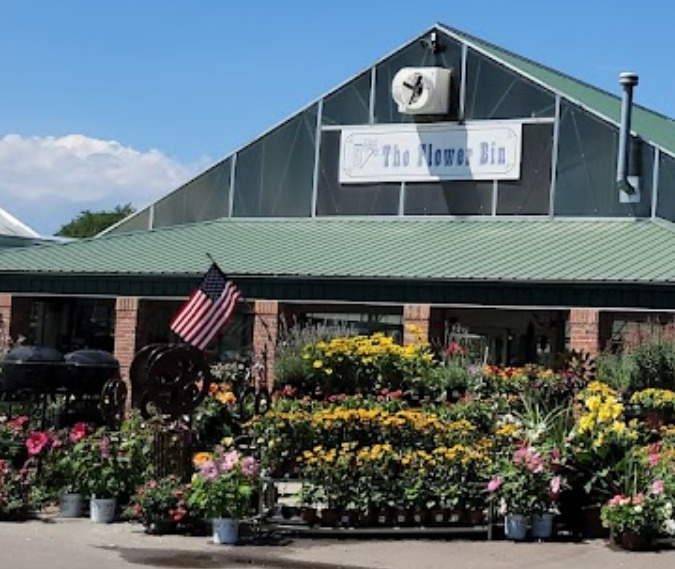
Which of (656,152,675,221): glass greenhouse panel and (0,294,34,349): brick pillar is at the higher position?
(656,152,675,221): glass greenhouse panel

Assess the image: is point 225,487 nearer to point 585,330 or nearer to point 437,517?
point 437,517

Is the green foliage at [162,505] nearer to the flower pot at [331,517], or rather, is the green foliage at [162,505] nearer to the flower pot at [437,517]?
the flower pot at [331,517]

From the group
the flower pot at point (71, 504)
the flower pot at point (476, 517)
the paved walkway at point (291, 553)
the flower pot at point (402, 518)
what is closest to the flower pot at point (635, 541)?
the paved walkway at point (291, 553)

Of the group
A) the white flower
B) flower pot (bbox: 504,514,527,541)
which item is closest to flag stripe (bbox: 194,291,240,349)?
flower pot (bbox: 504,514,527,541)

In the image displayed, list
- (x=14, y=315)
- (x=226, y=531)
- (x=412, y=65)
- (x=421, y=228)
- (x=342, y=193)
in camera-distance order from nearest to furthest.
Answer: (x=226, y=531)
(x=421, y=228)
(x=14, y=315)
(x=412, y=65)
(x=342, y=193)

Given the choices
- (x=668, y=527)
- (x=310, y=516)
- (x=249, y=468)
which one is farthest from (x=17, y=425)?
(x=668, y=527)

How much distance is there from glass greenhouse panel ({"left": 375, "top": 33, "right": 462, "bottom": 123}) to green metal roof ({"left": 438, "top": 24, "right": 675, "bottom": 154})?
0.42 meters

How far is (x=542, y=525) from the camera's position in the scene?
13281 millimetres

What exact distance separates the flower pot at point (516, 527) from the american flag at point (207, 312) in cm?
630

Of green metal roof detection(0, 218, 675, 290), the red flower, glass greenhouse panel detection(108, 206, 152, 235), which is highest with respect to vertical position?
glass greenhouse panel detection(108, 206, 152, 235)

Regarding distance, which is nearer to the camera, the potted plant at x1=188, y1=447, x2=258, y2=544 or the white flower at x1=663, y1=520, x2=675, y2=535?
the white flower at x1=663, y1=520, x2=675, y2=535

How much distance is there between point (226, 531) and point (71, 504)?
8.13 feet

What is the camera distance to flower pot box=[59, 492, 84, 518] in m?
14.7

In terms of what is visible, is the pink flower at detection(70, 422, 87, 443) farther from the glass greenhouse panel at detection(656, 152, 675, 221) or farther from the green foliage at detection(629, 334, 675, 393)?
the glass greenhouse panel at detection(656, 152, 675, 221)
